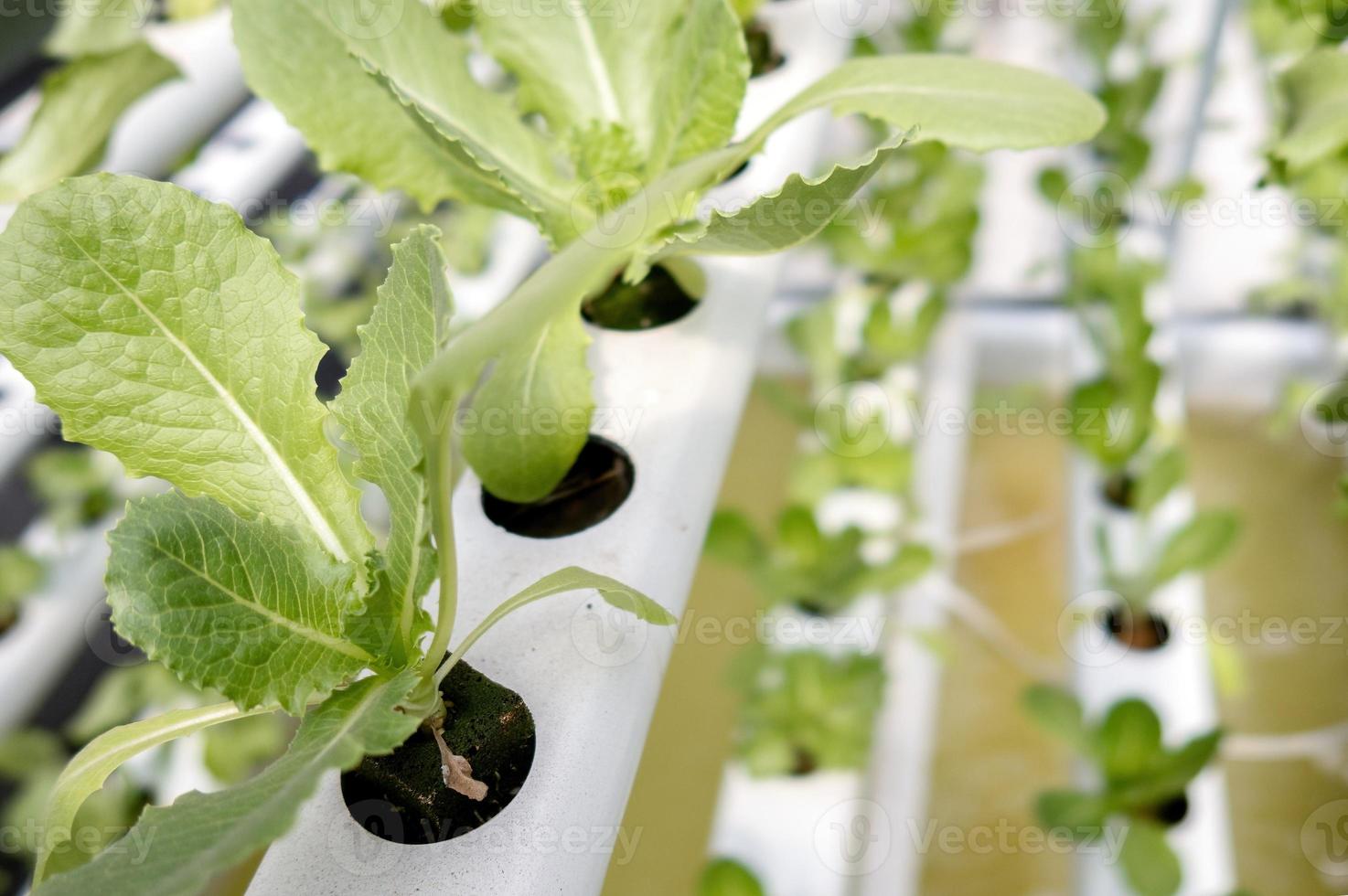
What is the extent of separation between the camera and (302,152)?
2.36 feet

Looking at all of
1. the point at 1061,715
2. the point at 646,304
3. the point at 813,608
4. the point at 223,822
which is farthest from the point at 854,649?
the point at 223,822

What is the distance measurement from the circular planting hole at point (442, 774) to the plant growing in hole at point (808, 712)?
15.0 inches

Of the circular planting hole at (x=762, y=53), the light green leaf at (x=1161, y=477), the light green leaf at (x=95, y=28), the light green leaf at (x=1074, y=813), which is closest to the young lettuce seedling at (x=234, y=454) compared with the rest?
the light green leaf at (x=95, y=28)

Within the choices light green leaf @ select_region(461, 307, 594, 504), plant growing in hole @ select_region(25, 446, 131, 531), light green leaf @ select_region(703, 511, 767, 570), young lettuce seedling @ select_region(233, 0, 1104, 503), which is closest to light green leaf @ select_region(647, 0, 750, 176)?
young lettuce seedling @ select_region(233, 0, 1104, 503)

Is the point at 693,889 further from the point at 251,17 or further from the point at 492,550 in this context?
the point at 251,17

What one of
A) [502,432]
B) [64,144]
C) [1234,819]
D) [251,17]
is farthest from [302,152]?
[1234,819]

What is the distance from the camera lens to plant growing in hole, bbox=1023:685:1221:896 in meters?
0.60

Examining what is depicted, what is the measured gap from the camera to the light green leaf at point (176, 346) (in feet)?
0.90

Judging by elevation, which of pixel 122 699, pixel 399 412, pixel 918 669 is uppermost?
pixel 399 412

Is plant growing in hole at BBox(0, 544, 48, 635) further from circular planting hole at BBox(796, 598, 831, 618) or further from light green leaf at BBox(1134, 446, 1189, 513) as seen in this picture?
light green leaf at BBox(1134, 446, 1189, 513)

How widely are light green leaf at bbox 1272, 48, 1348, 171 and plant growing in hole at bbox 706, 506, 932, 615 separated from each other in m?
0.39

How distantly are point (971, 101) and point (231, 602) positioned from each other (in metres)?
0.29

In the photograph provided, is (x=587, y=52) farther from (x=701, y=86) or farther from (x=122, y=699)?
(x=122, y=699)

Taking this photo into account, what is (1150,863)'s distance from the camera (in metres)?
0.61
